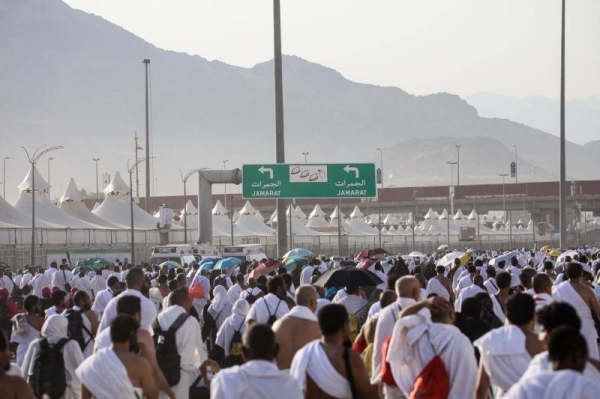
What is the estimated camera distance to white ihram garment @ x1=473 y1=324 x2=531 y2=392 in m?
8.30

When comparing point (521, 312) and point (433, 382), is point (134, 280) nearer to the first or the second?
point (433, 382)

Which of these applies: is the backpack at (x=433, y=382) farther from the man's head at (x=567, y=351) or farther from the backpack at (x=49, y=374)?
the backpack at (x=49, y=374)

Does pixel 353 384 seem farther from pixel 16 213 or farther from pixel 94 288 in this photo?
pixel 16 213

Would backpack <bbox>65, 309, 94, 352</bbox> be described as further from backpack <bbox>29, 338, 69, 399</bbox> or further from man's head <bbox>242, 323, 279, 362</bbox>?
man's head <bbox>242, 323, 279, 362</bbox>

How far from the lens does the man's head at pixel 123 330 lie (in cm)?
862

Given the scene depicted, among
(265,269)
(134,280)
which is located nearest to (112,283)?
(134,280)

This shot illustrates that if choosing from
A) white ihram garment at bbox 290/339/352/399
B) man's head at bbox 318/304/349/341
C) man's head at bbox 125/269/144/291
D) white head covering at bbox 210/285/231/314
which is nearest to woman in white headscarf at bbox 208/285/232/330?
white head covering at bbox 210/285/231/314

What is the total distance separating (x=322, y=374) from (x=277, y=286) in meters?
4.71

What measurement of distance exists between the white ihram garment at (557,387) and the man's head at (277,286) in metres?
6.65

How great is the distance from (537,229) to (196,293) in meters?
99.4

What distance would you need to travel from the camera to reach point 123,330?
8.62 metres

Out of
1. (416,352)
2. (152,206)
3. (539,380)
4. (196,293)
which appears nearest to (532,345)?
(416,352)

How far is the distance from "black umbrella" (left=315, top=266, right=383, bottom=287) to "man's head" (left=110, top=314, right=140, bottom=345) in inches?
325

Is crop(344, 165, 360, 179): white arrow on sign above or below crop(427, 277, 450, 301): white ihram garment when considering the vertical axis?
above
